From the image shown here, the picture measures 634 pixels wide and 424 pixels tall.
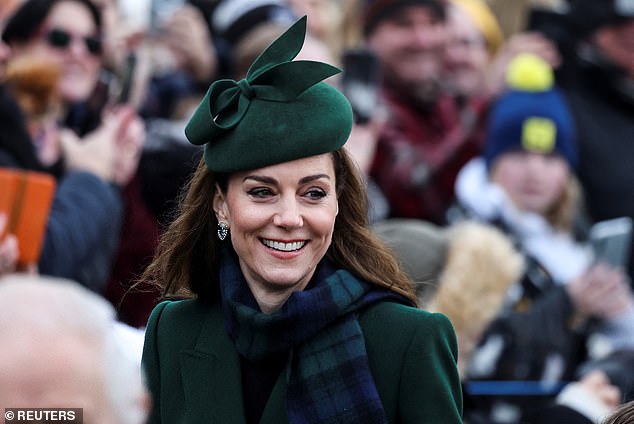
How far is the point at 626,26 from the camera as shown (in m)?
7.75

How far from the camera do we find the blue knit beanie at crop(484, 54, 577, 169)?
6.76 metres

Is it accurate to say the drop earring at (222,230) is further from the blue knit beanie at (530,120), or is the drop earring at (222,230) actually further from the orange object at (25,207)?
the blue knit beanie at (530,120)

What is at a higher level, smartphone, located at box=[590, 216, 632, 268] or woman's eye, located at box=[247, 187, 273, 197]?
woman's eye, located at box=[247, 187, 273, 197]

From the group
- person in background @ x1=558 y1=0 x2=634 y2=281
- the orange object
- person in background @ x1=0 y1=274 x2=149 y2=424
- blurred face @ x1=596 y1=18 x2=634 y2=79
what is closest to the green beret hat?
person in background @ x1=0 y1=274 x2=149 y2=424

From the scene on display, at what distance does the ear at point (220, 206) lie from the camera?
3377mm

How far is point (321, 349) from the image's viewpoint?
316 centimetres

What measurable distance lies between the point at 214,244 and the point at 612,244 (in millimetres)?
3134

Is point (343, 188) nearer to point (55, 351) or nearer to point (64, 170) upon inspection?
point (55, 351)

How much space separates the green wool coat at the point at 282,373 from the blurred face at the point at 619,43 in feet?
16.1

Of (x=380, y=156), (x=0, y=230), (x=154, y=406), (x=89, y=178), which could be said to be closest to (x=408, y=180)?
(x=380, y=156)

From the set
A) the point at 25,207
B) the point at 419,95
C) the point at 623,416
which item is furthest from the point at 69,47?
the point at 623,416

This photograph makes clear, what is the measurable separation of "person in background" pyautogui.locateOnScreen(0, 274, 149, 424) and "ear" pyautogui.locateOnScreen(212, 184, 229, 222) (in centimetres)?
123

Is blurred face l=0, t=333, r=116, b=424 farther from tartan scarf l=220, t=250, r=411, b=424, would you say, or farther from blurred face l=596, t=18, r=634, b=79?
blurred face l=596, t=18, r=634, b=79

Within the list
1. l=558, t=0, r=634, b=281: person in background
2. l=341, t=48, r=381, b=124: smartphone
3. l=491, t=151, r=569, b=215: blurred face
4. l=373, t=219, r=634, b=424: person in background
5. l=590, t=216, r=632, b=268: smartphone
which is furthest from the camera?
l=558, t=0, r=634, b=281: person in background
